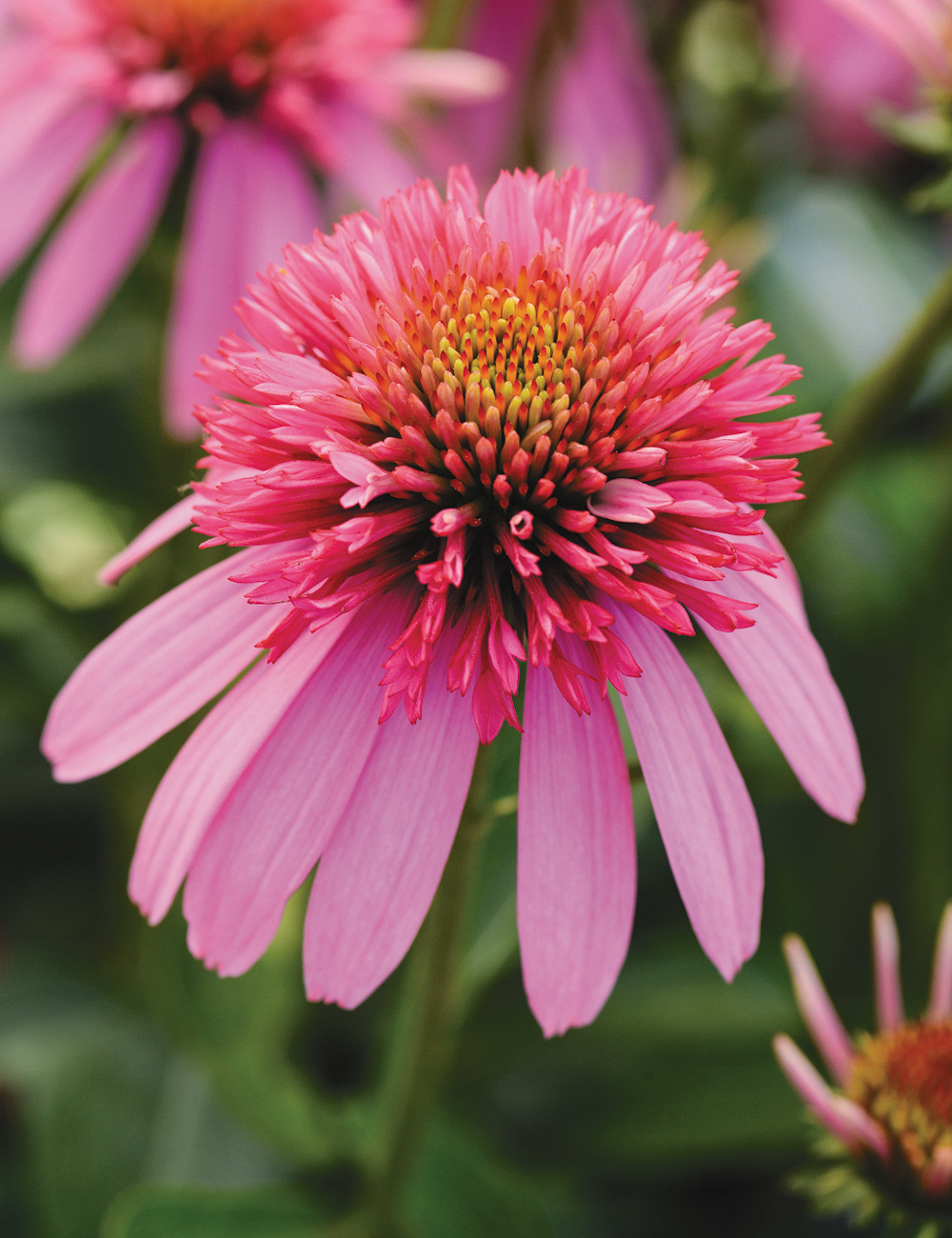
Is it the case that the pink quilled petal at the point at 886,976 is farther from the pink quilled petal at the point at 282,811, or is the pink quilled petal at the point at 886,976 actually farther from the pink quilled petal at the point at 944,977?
the pink quilled petal at the point at 282,811

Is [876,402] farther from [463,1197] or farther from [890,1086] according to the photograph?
[463,1197]

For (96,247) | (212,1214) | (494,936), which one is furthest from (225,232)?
(212,1214)

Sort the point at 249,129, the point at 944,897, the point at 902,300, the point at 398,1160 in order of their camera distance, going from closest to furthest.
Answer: the point at 398,1160 < the point at 249,129 < the point at 944,897 < the point at 902,300

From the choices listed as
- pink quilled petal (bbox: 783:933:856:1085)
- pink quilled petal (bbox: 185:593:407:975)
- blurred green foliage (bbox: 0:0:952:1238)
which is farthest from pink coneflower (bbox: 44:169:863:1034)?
blurred green foliage (bbox: 0:0:952:1238)

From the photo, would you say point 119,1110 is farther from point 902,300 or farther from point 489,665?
point 902,300

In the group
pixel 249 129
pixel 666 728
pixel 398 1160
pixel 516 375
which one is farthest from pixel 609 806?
pixel 249 129
